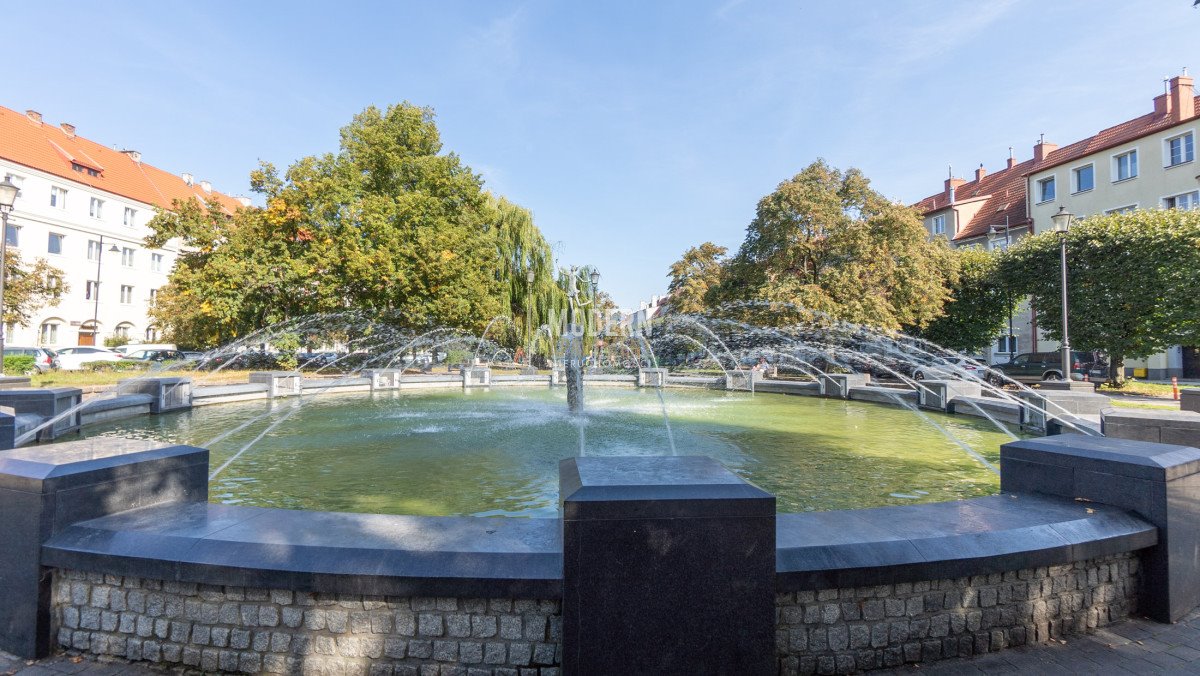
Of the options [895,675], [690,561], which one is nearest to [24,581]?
[690,561]

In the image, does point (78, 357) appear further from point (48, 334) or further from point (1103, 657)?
point (1103, 657)

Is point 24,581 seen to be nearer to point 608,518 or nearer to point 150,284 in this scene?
point 608,518

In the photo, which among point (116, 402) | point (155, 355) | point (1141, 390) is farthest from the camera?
point (155, 355)

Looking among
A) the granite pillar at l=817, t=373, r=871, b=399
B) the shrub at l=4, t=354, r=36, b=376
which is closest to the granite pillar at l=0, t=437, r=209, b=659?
the granite pillar at l=817, t=373, r=871, b=399

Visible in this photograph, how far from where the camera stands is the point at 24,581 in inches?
137

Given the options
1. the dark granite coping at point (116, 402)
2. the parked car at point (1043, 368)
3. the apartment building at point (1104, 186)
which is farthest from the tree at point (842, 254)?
the dark granite coping at point (116, 402)

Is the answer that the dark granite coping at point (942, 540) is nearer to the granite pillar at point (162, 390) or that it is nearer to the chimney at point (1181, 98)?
the granite pillar at point (162, 390)

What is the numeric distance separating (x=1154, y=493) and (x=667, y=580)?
11.9 ft

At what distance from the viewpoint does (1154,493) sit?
4.02m

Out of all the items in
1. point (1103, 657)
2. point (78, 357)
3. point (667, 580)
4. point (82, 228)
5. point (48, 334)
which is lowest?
point (1103, 657)

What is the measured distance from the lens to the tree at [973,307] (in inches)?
1358

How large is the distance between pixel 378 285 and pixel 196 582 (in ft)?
90.7

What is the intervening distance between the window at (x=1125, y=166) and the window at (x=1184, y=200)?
282 centimetres

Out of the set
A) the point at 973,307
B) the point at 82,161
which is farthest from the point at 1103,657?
the point at 82,161
